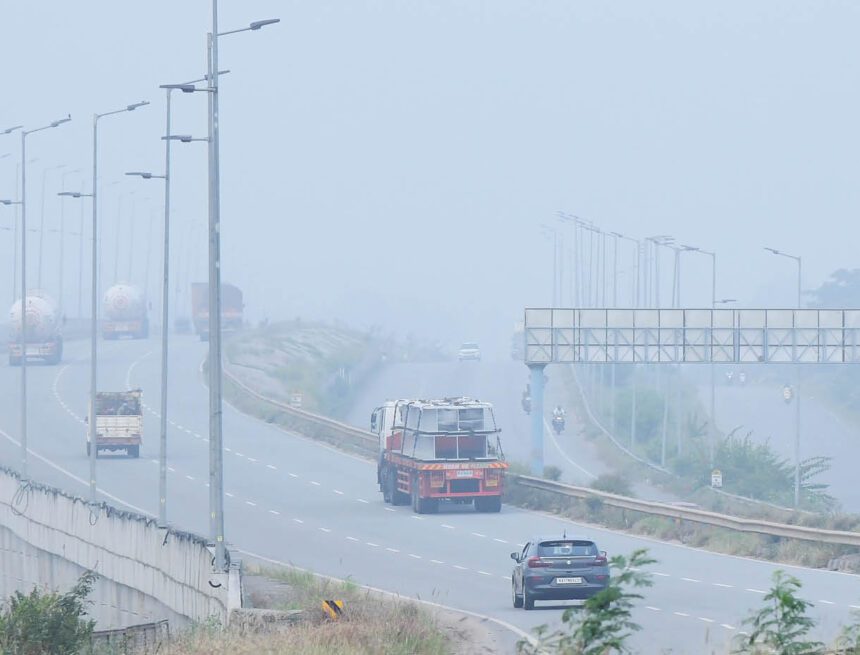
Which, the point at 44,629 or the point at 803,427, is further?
the point at 803,427

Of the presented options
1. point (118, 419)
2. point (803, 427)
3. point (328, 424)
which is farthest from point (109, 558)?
point (803, 427)

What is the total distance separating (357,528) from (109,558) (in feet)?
33.2

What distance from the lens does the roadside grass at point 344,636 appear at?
1672cm

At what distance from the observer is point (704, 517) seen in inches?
1598

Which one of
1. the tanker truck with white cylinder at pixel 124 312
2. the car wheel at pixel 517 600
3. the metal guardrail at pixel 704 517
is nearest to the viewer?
the car wheel at pixel 517 600

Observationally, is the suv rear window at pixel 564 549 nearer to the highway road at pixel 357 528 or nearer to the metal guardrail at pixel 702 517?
the highway road at pixel 357 528

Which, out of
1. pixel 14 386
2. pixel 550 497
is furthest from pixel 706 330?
pixel 14 386

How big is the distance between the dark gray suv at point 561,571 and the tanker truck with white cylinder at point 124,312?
9568 centimetres

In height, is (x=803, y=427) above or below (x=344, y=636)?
below

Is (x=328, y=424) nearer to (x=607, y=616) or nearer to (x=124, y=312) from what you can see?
(x=124, y=312)

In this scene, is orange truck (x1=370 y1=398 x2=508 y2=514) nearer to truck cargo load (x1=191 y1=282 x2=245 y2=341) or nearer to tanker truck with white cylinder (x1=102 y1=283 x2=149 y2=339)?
tanker truck with white cylinder (x1=102 y1=283 x2=149 y2=339)

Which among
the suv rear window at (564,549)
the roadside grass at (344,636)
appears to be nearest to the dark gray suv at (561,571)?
the suv rear window at (564,549)

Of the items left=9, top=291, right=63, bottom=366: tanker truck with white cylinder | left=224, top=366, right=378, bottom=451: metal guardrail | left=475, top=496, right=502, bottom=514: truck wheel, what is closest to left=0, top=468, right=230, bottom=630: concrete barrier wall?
left=475, top=496, right=502, bottom=514: truck wheel

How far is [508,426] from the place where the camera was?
91.0 m
